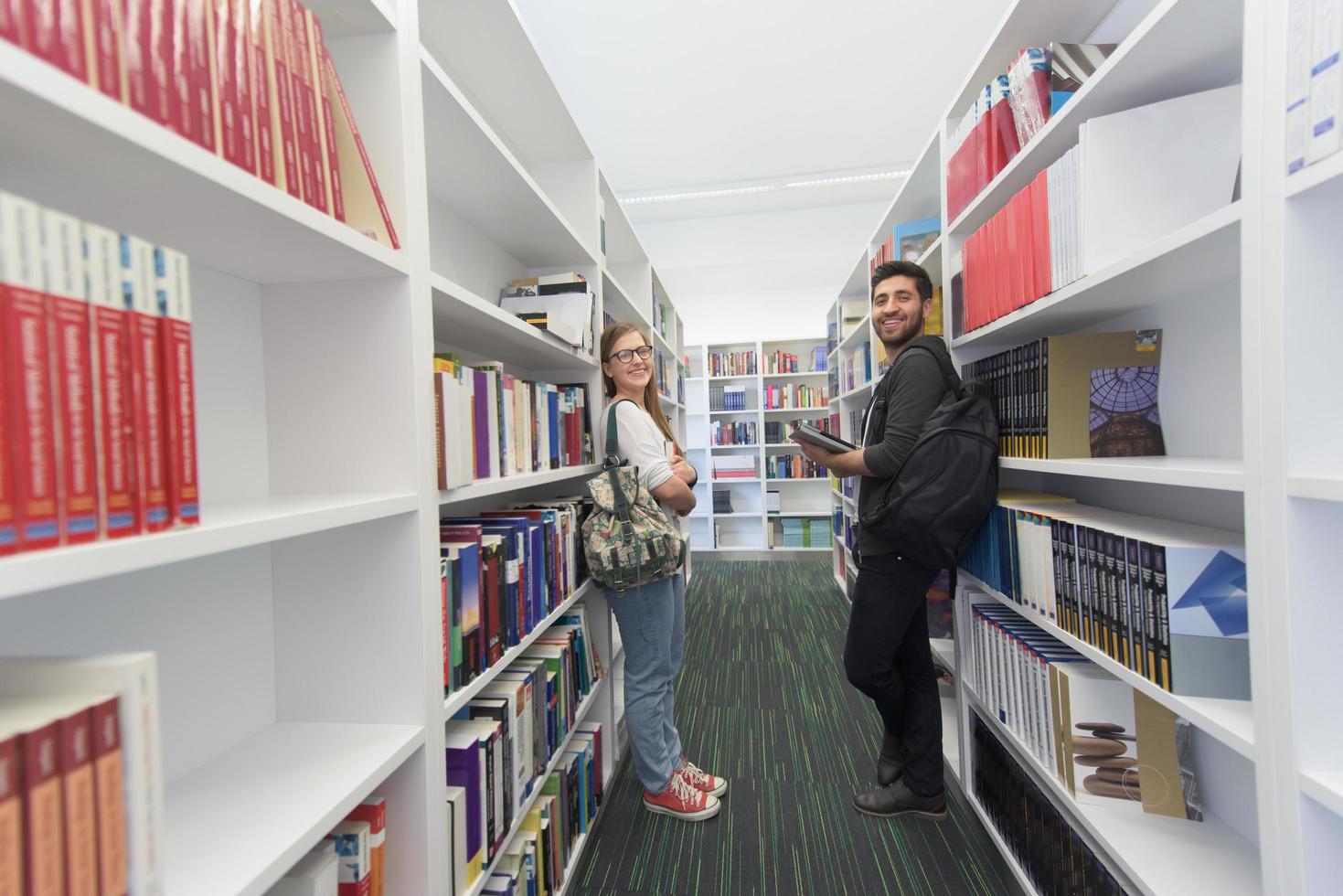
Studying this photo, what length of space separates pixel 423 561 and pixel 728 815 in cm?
153

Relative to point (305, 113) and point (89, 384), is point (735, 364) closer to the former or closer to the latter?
point (305, 113)

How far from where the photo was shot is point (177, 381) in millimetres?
512

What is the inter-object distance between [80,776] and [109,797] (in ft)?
0.11

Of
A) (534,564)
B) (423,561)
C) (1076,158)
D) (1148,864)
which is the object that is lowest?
(1148,864)

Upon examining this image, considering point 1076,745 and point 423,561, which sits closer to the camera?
point 423,561

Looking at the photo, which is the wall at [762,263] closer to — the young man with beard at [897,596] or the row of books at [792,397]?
the row of books at [792,397]

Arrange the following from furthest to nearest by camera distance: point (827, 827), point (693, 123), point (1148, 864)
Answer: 1. point (693, 123)
2. point (827, 827)
3. point (1148, 864)

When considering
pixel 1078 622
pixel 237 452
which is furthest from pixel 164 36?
pixel 1078 622

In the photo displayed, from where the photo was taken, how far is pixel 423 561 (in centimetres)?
90

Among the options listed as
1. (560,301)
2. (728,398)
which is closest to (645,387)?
(560,301)

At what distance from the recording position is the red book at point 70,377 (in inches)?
16.5

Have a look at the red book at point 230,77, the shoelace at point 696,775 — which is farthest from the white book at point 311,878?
the shoelace at point 696,775

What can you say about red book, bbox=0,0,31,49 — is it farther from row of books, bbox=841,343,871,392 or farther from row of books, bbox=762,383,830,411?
row of books, bbox=762,383,830,411

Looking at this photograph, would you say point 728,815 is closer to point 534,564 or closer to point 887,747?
point 887,747
